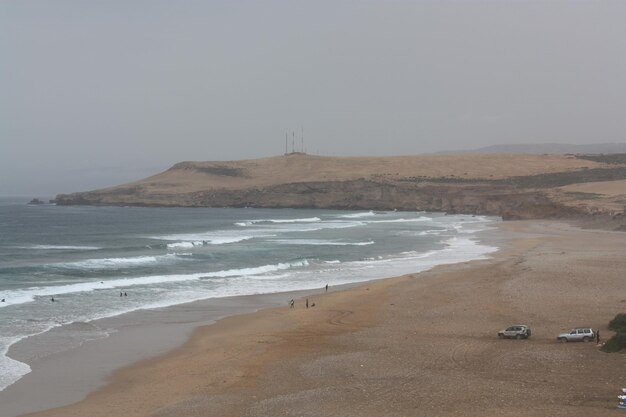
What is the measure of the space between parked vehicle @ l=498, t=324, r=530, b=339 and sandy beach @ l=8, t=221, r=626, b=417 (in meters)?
0.30

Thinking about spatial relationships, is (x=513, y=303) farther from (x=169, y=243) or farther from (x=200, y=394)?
(x=169, y=243)

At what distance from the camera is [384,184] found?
126188mm

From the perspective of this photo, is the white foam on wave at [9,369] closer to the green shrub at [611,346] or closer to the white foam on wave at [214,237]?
the green shrub at [611,346]

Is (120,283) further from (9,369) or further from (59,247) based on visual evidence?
(59,247)

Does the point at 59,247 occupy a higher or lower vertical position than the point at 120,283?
higher

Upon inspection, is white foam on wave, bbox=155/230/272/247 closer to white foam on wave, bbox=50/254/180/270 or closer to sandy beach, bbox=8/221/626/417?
white foam on wave, bbox=50/254/180/270

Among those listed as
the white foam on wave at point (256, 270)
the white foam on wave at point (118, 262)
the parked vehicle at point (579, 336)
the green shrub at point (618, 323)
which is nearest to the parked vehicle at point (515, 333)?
the parked vehicle at point (579, 336)

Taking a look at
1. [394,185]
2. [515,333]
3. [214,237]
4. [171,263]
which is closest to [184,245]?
[214,237]

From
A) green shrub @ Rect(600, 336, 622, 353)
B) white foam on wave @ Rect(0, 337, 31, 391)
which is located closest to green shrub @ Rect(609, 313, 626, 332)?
green shrub @ Rect(600, 336, 622, 353)

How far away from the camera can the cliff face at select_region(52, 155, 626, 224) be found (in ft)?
342

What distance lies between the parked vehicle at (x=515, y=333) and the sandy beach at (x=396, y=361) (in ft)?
0.99

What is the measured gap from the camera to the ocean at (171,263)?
1120 inches

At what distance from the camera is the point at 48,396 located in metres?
16.9

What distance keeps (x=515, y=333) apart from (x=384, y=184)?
346ft
